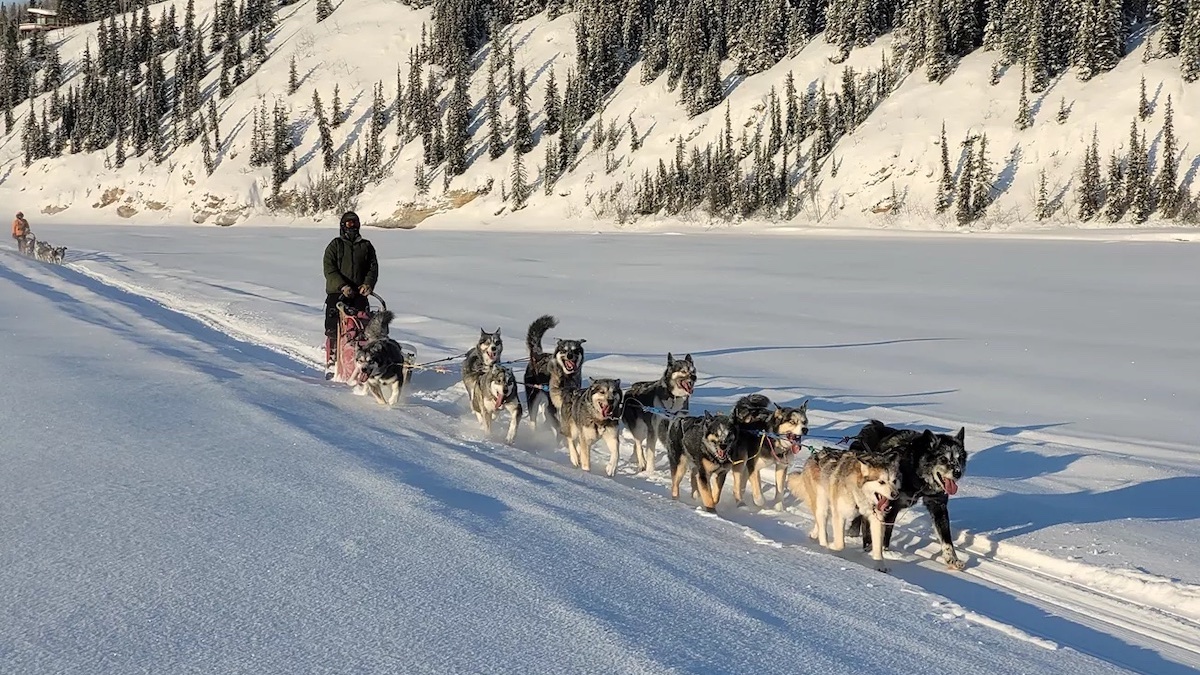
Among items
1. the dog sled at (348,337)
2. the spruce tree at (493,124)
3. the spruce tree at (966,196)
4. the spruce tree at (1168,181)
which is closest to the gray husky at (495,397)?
the dog sled at (348,337)

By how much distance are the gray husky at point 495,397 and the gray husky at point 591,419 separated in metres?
0.51

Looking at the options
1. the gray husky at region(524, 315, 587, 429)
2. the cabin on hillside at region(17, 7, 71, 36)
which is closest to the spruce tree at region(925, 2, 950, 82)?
the gray husky at region(524, 315, 587, 429)

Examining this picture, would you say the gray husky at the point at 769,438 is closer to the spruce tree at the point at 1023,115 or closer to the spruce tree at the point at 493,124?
the spruce tree at the point at 1023,115

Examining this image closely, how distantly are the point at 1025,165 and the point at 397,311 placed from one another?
44088 millimetres

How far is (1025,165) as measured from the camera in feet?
165

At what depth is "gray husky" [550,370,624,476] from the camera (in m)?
7.17

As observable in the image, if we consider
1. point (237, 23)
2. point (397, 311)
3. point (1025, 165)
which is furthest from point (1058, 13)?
point (237, 23)

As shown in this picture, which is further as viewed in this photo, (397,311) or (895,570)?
(397,311)

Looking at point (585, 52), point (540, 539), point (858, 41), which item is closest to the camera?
point (540, 539)

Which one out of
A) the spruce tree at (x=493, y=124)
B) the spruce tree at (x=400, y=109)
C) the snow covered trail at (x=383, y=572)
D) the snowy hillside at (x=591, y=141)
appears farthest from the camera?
the spruce tree at (x=400, y=109)

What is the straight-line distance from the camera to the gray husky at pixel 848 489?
5020 millimetres

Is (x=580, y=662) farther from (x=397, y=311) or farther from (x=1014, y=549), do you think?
(x=397, y=311)

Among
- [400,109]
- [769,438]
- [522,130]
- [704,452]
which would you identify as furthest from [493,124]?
[704,452]

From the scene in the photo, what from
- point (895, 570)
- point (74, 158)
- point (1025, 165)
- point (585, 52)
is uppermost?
point (585, 52)
